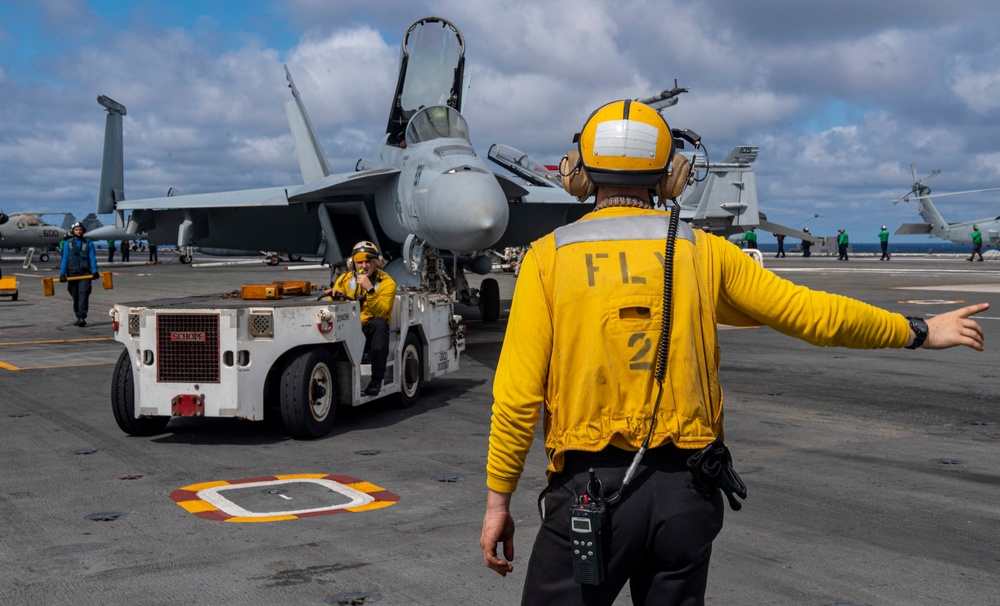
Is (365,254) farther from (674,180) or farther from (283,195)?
(283,195)

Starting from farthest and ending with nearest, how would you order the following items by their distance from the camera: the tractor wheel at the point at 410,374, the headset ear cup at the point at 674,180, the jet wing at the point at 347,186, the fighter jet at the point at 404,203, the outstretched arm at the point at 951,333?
the jet wing at the point at 347,186, the fighter jet at the point at 404,203, the tractor wheel at the point at 410,374, the headset ear cup at the point at 674,180, the outstretched arm at the point at 951,333

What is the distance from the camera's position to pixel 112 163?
2272 cm

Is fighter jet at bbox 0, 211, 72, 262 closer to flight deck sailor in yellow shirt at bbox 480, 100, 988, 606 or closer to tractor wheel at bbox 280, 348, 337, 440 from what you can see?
tractor wheel at bbox 280, 348, 337, 440

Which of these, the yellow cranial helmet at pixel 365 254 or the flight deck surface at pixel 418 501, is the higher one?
the yellow cranial helmet at pixel 365 254

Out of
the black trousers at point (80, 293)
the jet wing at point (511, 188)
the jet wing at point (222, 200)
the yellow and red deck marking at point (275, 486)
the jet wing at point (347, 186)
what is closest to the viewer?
the yellow and red deck marking at point (275, 486)

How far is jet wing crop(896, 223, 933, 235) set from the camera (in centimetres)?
6850

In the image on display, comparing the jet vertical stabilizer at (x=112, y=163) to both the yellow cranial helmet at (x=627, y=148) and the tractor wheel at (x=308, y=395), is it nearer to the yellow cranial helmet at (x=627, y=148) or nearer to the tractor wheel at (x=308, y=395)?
the tractor wheel at (x=308, y=395)

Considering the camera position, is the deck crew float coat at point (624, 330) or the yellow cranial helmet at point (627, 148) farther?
the yellow cranial helmet at point (627, 148)

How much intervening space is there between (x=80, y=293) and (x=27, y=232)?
1827 inches

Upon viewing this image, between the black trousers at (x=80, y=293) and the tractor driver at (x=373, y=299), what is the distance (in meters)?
11.8

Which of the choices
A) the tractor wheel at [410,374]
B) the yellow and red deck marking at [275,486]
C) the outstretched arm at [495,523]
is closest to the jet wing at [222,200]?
the tractor wheel at [410,374]

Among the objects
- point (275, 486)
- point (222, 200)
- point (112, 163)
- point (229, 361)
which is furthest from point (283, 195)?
point (275, 486)

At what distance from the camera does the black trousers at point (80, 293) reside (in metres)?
18.6

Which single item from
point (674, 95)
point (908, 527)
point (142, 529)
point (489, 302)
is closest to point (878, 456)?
point (908, 527)
